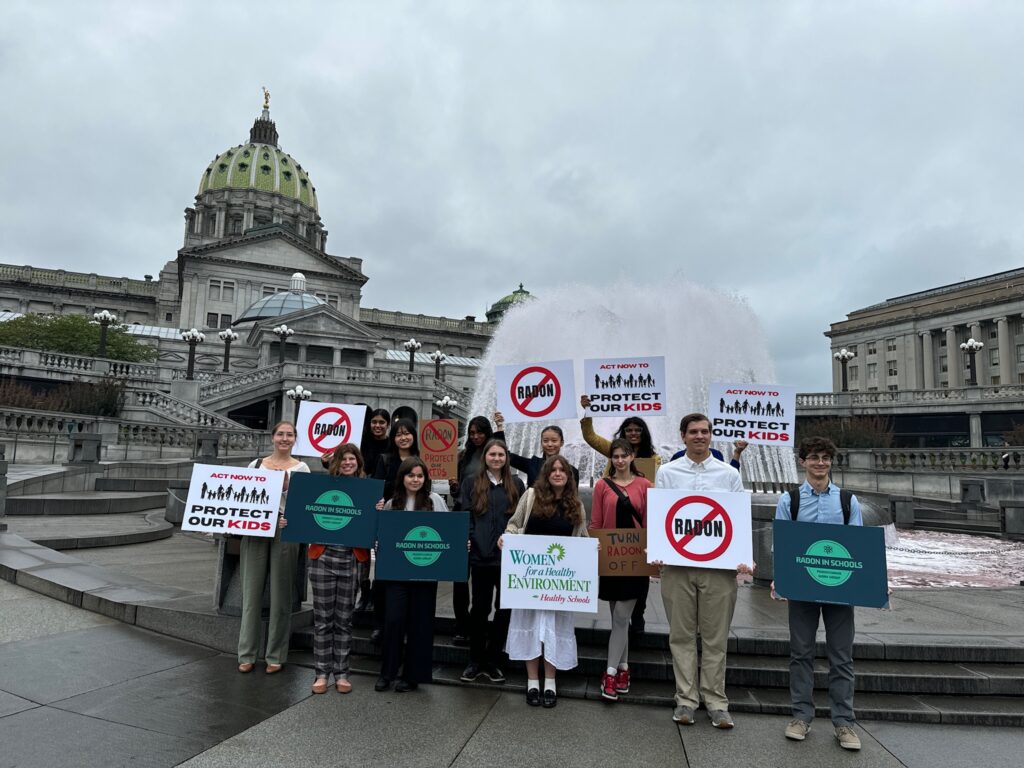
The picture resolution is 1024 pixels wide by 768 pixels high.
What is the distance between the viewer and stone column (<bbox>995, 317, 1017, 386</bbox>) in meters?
79.2

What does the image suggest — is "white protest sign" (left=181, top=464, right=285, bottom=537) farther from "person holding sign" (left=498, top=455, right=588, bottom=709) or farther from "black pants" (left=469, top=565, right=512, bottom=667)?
"person holding sign" (left=498, top=455, right=588, bottom=709)

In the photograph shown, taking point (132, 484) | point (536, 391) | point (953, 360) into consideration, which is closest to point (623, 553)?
point (536, 391)

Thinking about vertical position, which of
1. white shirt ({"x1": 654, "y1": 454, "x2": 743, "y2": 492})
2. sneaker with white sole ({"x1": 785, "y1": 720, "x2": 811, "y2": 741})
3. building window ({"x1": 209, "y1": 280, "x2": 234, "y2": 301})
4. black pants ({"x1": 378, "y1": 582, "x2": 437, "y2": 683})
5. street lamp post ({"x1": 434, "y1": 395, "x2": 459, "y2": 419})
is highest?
building window ({"x1": 209, "y1": 280, "x2": 234, "y2": 301})

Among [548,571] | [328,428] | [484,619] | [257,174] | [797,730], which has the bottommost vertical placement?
[797,730]

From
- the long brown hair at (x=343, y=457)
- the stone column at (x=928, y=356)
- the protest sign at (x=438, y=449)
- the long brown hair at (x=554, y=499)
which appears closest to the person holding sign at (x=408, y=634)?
the long brown hair at (x=343, y=457)

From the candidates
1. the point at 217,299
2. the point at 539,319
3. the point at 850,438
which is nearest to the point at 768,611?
the point at 539,319

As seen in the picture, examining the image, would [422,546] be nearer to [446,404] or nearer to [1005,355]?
[446,404]

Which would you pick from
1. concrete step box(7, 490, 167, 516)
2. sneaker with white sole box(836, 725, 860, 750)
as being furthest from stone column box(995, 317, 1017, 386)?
sneaker with white sole box(836, 725, 860, 750)

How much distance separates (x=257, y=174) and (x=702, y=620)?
119m

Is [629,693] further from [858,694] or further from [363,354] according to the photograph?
[363,354]

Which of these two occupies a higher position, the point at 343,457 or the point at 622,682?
the point at 343,457

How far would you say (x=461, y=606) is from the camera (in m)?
6.53

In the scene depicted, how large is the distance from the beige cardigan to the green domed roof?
115168mm

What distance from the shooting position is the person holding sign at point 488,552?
6.10 meters
